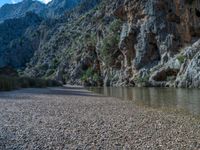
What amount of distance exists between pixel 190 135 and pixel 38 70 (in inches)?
6855

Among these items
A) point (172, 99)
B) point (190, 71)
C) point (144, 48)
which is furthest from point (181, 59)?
point (172, 99)

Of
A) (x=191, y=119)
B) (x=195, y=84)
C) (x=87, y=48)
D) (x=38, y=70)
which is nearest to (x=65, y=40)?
(x=38, y=70)

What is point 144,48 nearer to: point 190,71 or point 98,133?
point 190,71

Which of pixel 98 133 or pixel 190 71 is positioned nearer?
pixel 98 133

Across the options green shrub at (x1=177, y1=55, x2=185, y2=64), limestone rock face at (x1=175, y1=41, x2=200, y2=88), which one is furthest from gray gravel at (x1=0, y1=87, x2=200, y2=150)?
green shrub at (x1=177, y1=55, x2=185, y2=64)

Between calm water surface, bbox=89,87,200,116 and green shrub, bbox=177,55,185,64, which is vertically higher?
→ green shrub, bbox=177,55,185,64

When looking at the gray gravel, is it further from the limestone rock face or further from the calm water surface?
the limestone rock face

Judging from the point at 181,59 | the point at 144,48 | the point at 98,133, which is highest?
the point at 144,48

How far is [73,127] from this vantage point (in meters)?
13.0

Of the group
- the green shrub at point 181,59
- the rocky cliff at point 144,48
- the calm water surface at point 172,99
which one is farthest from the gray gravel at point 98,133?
the green shrub at point 181,59

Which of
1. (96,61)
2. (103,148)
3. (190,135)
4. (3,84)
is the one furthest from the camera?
(96,61)

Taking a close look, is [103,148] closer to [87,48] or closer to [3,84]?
[3,84]

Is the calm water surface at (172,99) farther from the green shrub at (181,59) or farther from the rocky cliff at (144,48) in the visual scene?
the green shrub at (181,59)

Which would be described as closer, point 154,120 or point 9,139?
point 9,139
